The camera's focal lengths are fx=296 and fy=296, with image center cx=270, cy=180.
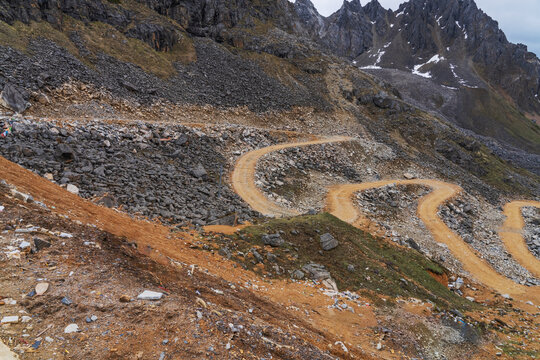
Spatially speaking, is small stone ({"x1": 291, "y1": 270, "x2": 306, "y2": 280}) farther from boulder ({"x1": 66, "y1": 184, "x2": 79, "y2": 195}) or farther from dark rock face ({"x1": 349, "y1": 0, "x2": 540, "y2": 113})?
dark rock face ({"x1": 349, "y1": 0, "x2": 540, "y2": 113})

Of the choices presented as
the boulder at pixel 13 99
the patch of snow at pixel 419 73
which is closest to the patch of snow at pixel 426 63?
the patch of snow at pixel 419 73

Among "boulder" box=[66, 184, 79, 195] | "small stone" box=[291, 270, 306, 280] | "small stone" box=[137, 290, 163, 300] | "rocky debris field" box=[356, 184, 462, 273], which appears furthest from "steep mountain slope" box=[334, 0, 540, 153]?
"small stone" box=[137, 290, 163, 300]

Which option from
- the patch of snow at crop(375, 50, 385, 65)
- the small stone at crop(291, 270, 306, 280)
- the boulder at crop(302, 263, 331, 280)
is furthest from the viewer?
the patch of snow at crop(375, 50, 385, 65)

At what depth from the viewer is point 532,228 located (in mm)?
42562

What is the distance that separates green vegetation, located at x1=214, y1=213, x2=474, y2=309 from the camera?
16.5 meters

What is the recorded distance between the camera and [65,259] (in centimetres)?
853

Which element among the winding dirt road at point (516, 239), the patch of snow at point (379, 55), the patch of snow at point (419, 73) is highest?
the patch of snow at point (379, 55)

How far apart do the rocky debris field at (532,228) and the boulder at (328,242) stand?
31119 mm

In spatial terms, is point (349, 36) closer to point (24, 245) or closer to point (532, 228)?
point (532, 228)

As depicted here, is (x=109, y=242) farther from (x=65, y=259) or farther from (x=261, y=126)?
(x=261, y=126)

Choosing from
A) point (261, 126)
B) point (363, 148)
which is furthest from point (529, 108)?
point (261, 126)

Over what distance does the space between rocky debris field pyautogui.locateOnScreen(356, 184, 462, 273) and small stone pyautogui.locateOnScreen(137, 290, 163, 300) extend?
22.8 metres

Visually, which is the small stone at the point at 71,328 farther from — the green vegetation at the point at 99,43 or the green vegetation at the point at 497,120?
the green vegetation at the point at 497,120

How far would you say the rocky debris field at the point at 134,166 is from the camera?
18.3 metres
